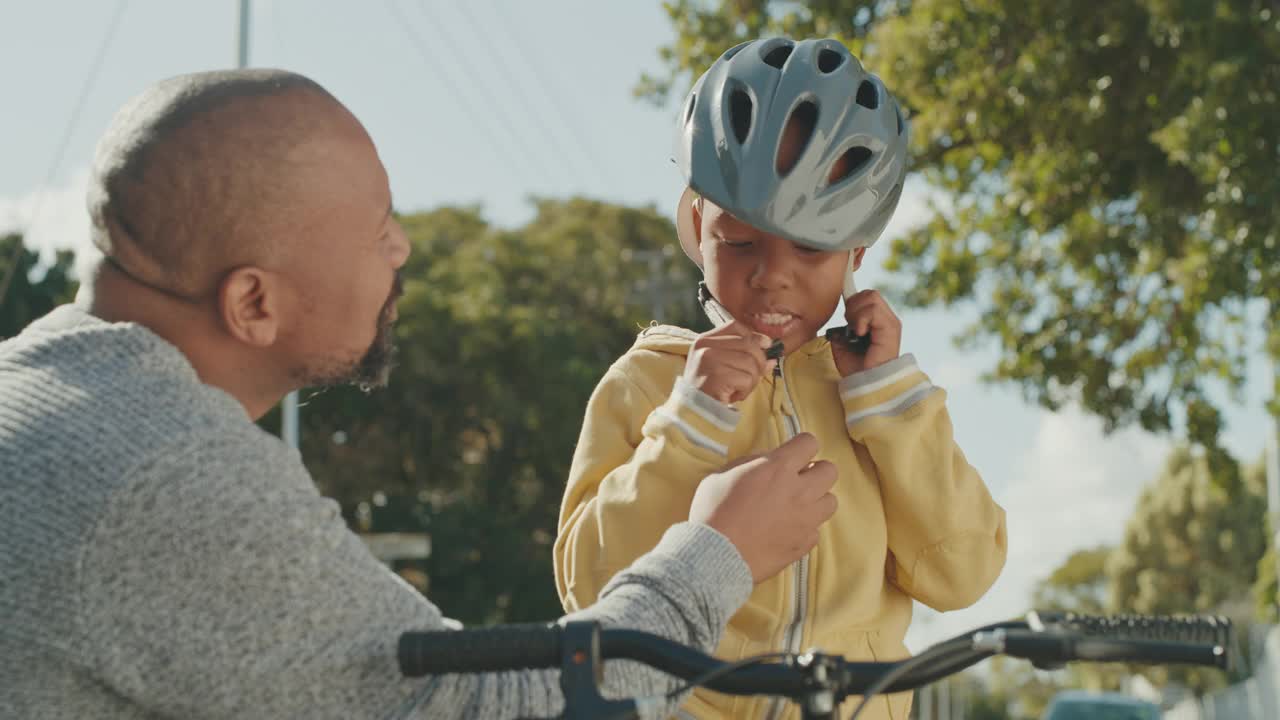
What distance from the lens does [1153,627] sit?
1.74 metres

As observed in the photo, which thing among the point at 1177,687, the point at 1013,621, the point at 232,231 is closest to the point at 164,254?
the point at 232,231

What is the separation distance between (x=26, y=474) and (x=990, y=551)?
1825mm

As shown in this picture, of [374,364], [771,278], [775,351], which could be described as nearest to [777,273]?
[771,278]

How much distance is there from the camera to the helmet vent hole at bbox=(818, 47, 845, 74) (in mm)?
3246

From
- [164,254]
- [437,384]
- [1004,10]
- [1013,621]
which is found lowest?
[1013,621]

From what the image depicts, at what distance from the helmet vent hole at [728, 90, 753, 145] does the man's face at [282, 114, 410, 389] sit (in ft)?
3.51

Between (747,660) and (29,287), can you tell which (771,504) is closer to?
(747,660)

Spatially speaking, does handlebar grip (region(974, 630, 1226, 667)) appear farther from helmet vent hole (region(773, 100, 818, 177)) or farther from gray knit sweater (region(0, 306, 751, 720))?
helmet vent hole (region(773, 100, 818, 177))

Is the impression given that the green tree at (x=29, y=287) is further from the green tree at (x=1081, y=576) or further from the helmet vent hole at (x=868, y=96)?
the green tree at (x=1081, y=576)

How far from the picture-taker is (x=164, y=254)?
208 centimetres

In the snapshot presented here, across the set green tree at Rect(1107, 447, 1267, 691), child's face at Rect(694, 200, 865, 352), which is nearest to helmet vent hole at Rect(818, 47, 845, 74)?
child's face at Rect(694, 200, 865, 352)

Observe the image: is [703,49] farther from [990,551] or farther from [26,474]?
[26,474]

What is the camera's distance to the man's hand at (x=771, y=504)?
2.32 meters

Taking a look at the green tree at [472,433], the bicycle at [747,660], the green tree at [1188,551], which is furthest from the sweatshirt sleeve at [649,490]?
the green tree at [1188,551]
